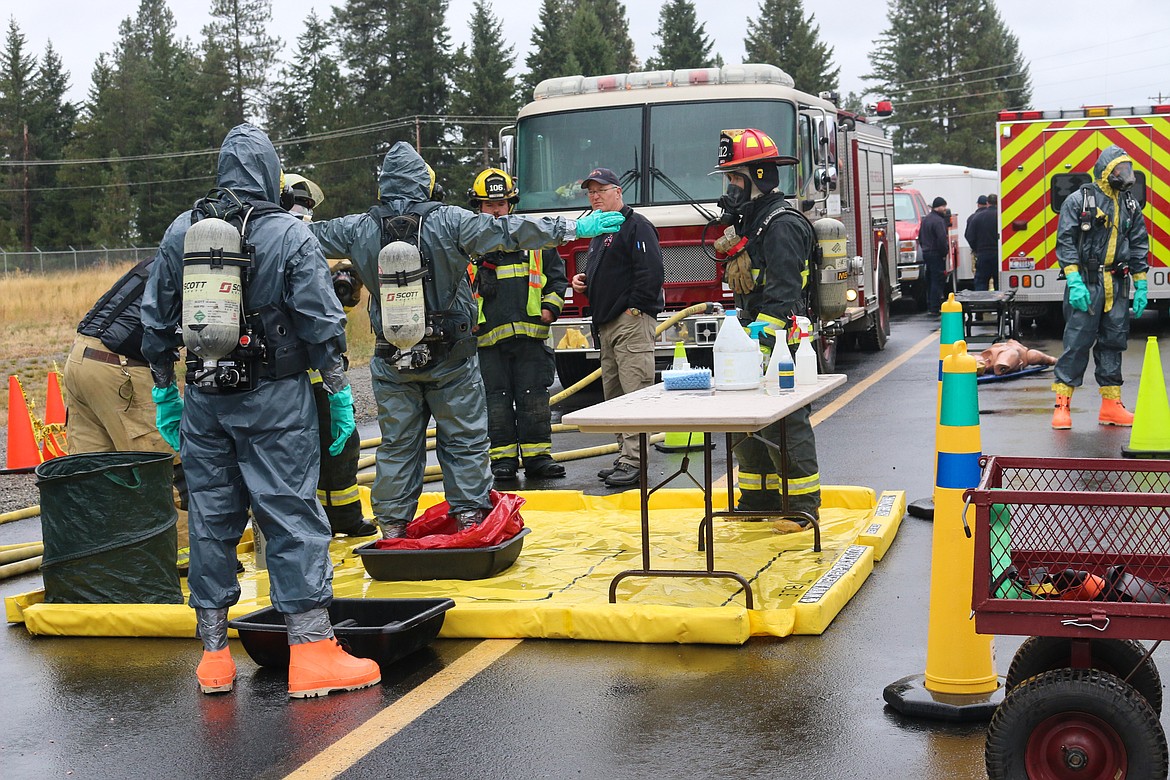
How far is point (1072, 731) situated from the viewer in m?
3.76

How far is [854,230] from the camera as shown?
16.1 m

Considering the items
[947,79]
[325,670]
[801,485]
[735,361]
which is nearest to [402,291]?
[735,361]

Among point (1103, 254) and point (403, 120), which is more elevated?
point (403, 120)

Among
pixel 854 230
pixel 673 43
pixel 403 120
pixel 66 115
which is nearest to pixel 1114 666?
pixel 854 230

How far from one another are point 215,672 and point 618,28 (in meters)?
76.6

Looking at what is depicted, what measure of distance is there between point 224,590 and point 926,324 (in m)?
19.4

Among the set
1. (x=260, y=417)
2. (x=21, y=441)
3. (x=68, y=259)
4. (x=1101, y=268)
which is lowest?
(x=21, y=441)

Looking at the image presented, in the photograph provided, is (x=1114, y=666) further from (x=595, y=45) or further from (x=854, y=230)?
(x=595, y=45)

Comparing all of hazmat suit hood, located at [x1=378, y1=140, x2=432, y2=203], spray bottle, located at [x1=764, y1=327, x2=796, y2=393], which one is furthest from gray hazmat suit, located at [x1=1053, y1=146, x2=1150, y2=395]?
hazmat suit hood, located at [x1=378, y1=140, x2=432, y2=203]

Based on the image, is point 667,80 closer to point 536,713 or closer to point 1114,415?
point 1114,415

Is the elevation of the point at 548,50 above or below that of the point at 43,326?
above

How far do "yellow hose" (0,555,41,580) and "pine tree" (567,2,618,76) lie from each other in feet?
199

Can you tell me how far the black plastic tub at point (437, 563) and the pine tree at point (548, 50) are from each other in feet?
198

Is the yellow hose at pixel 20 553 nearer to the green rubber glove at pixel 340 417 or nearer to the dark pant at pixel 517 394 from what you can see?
the green rubber glove at pixel 340 417
